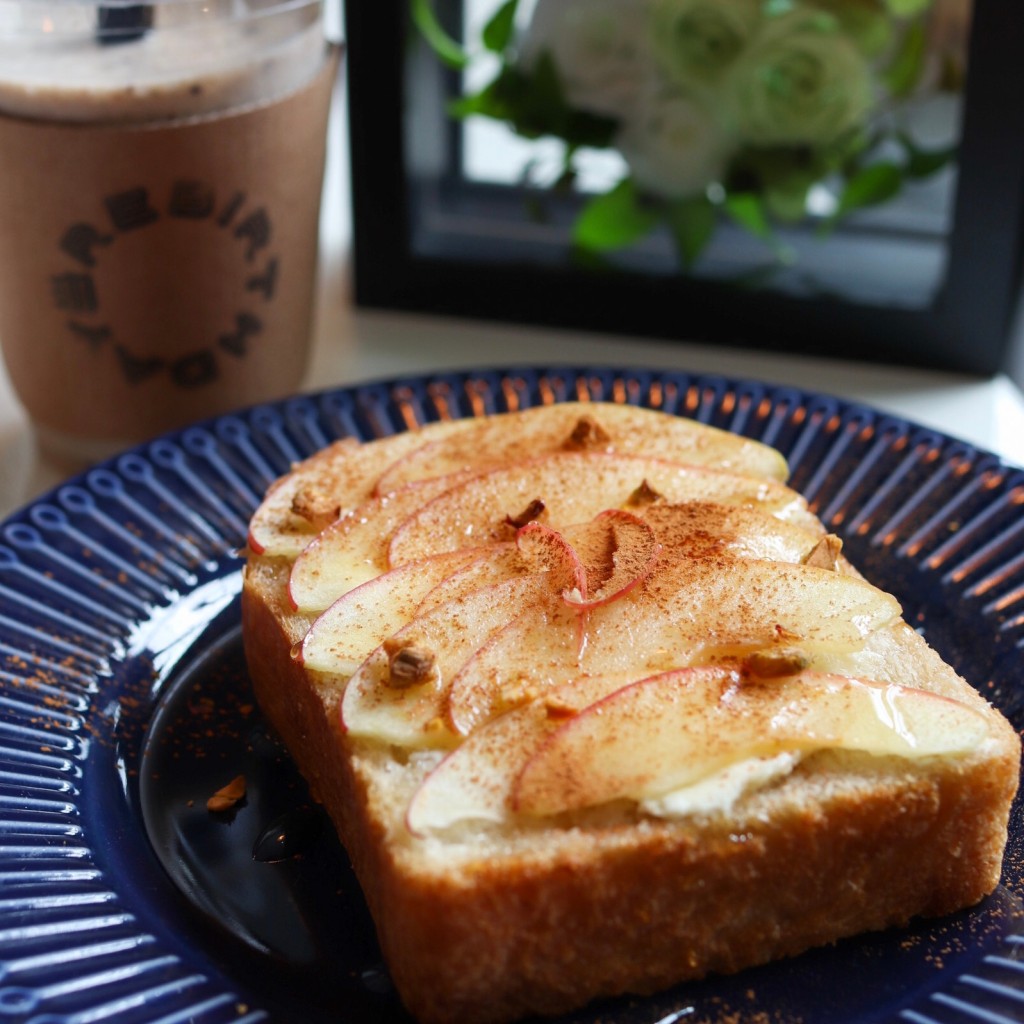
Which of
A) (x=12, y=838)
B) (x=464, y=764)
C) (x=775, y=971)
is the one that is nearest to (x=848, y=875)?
(x=775, y=971)

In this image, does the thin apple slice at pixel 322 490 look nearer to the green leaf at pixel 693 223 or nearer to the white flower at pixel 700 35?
Answer: the green leaf at pixel 693 223

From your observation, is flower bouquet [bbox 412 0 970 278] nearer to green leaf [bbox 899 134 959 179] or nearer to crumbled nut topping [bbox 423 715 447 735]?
green leaf [bbox 899 134 959 179]

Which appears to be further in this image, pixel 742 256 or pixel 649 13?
pixel 742 256

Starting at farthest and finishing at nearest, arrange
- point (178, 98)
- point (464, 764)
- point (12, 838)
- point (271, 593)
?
point (178, 98) → point (271, 593) → point (12, 838) → point (464, 764)

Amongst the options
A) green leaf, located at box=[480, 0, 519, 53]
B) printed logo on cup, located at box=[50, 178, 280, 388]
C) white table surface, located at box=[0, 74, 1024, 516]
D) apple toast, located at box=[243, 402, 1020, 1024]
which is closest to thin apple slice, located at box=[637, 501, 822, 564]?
apple toast, located at box=[243, 402, 1020, 1024]

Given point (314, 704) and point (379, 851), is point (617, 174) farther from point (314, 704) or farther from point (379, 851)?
point (379, 851)

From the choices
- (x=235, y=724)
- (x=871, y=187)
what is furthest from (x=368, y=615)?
(x=871, y=187)

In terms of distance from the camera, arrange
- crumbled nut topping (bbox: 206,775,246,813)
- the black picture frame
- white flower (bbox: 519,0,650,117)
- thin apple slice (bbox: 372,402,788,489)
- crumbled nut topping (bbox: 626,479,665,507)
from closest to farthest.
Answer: crumbled nut topping (bbox: 206,775,246,813)
crumbled nut topping (bbox: 626,479,665,507)
thin apple slice (bbox: 372,402,788,489)
the black picture frame
white flower (bbox: 519,0,650,117)
